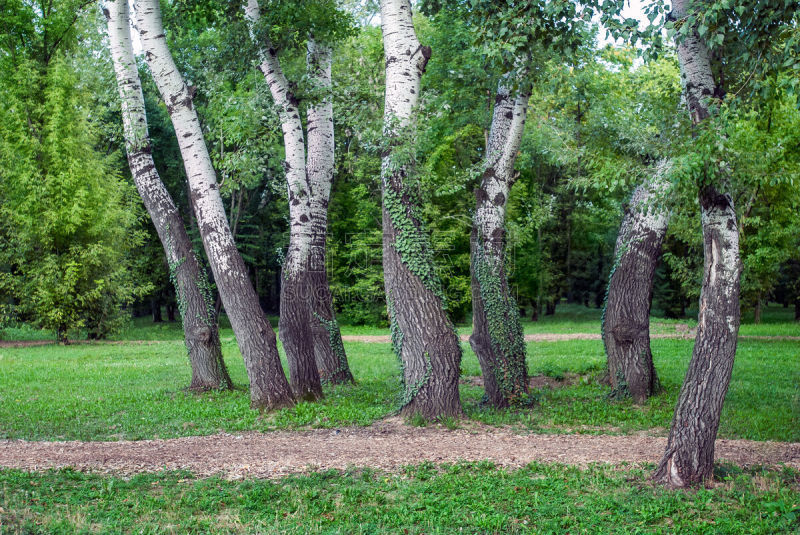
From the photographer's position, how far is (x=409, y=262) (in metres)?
8.91

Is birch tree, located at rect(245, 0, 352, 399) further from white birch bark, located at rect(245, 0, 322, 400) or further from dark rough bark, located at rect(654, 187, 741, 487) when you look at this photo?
dark rough bark, located at rect(654, 187, 741, 487)

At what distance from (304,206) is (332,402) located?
10.6 ft

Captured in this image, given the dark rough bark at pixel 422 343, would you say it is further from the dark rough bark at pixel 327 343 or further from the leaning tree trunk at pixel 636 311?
the dark rough bark at pixel 327 343

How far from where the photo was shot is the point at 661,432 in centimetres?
888

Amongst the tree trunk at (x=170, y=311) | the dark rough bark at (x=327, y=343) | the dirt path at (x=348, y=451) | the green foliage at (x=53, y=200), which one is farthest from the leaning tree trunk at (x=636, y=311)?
the tree trunk at (x=170, y=311)

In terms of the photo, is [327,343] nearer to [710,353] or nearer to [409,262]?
[409,262]

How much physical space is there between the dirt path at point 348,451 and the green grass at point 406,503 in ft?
1.27

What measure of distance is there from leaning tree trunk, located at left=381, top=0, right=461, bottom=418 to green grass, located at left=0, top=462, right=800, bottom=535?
7.46ft

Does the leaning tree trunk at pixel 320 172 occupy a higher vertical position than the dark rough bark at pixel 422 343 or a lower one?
higher

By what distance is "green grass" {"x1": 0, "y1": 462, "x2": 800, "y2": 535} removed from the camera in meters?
5.25

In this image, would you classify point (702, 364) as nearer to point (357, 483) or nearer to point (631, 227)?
point (357, 483)

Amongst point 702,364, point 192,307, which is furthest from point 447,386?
point 192,307

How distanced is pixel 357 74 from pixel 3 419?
7.58m

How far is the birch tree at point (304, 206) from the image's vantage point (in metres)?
11.3
